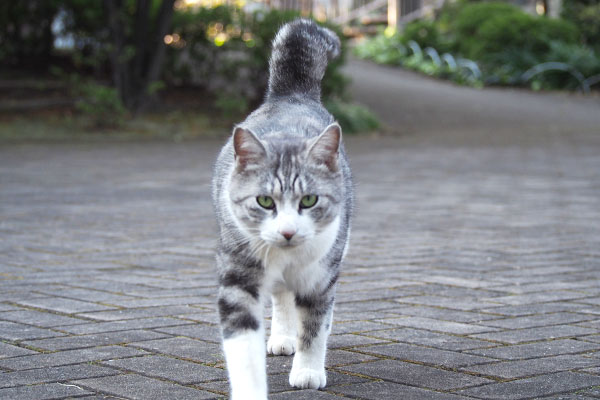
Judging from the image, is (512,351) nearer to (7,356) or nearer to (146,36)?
(7,356)

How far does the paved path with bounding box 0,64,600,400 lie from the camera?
3.38 m

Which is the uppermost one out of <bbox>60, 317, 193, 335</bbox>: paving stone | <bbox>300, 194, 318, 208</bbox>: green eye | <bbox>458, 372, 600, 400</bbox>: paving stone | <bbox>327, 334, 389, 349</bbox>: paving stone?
<bbox>300, 194, 318, 208</bbox>: green eye

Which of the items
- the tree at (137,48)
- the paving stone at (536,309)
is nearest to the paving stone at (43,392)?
the paving stone at (536,309)

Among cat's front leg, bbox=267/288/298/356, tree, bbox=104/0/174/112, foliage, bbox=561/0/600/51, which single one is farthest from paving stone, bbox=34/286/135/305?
foliage, bbox=561/0/600/51

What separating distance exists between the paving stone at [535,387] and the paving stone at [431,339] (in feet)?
1.67

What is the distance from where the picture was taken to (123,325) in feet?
13.5

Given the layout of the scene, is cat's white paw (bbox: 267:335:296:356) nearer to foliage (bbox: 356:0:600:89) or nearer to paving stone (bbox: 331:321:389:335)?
paving stone (bbox: 331:321:389:335)

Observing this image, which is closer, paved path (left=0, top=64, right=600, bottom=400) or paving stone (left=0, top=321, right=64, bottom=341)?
paved path (left=0, top=64, right=600, bottom=400)

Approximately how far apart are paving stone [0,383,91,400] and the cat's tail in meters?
1.85

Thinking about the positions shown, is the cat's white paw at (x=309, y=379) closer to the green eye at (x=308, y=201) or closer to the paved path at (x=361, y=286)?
the paved path at (x=361, y=286)

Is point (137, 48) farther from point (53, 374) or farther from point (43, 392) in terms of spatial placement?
point (43, 392)

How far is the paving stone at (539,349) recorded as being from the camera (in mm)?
3676

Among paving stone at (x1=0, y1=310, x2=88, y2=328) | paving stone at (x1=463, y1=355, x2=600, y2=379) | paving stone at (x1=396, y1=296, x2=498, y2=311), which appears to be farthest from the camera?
paving stone at (x1=396, y1=296, x2=498, y2=311)

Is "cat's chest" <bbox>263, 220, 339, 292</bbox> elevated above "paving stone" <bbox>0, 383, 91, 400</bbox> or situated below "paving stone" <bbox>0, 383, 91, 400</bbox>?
above
